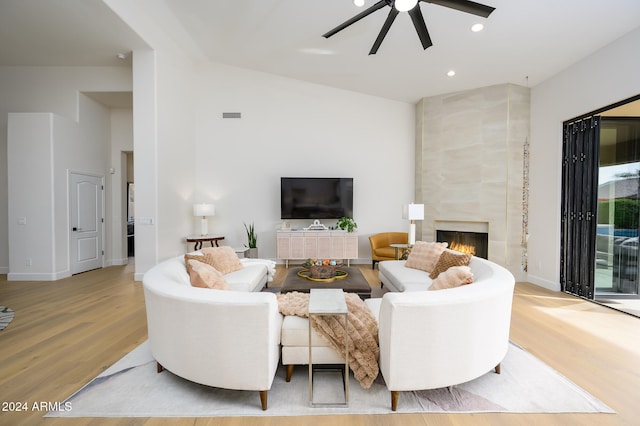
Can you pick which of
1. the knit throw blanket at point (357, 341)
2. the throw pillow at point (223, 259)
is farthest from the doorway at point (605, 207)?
the throw pillow at point (223, 259)

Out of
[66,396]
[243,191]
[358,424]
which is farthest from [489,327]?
[243,191]

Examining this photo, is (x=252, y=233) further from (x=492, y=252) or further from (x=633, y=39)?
(x=633, y=39)

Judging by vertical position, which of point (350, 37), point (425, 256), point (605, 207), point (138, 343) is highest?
point (350, 37)

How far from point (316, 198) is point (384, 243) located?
5.52 feet

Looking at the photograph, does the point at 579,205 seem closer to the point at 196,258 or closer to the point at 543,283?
the point at 543,283

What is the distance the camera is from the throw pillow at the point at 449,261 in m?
3.12

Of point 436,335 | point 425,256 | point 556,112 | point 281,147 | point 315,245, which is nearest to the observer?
point 436,335

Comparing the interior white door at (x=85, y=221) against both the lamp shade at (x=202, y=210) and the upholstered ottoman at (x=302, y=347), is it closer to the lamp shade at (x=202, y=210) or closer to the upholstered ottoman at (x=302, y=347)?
the lamp shade at (x=202, y=210)

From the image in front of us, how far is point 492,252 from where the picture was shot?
16.7ft

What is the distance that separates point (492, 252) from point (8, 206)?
8.54 m

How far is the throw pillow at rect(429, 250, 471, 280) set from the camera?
3115mm

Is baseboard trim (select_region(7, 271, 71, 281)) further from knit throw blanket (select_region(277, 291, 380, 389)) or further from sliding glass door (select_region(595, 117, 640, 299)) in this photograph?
sliding glass door (select_region(595, 117, 640, 299))

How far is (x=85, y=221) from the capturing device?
5609 mm

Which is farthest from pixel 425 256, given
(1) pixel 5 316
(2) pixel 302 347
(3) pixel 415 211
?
(1) pixel 5 316
